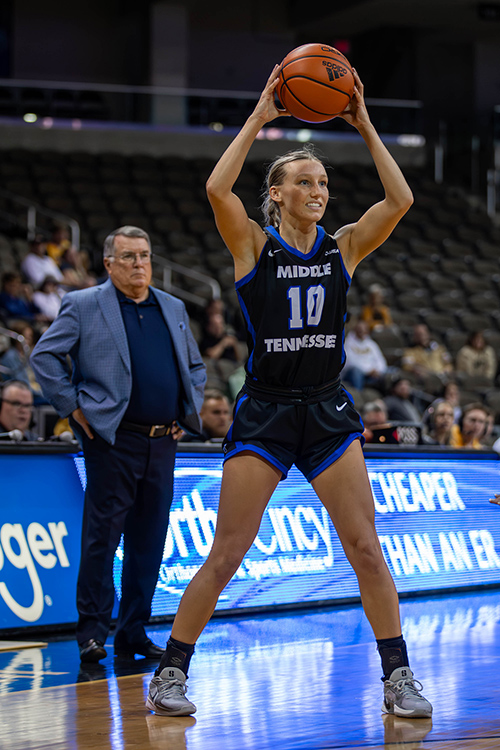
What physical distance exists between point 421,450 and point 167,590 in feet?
6.79

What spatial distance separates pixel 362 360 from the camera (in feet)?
39.6

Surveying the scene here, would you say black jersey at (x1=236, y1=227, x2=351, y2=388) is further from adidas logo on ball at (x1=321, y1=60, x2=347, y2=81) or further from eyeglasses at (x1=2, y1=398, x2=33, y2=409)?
eyeglasses at (x1=2, y1=398, x2=33, y2=409)

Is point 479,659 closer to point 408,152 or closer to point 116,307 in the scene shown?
point 116,307

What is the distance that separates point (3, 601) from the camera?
4949 mm

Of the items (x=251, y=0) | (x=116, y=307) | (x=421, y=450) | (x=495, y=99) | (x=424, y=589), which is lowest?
(x=424, y=589)

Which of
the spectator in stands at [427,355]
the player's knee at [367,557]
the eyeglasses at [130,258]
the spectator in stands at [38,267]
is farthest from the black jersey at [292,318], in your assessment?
the spectator in stands at [427,355]

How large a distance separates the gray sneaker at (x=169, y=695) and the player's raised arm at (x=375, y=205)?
1.48m

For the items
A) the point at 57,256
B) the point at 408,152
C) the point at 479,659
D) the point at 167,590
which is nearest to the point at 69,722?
the point at 479,659

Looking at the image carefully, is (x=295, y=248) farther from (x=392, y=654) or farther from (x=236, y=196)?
(x=392, y=654)

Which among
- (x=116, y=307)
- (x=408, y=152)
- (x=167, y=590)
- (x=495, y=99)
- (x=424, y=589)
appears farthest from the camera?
(x=495, y=99)

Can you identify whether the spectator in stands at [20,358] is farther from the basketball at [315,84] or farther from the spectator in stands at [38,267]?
the basketball at [315,84]

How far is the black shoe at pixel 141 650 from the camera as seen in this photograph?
4492 mm

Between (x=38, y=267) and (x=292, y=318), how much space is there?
9.06 m

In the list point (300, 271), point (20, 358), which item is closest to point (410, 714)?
point (300, 271)
